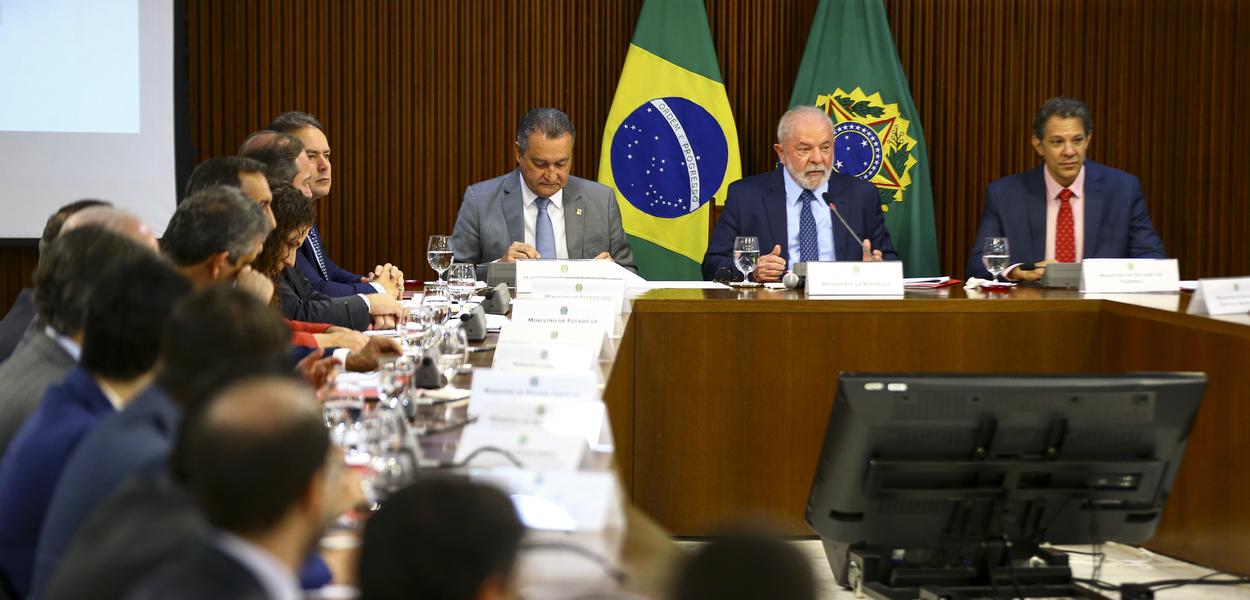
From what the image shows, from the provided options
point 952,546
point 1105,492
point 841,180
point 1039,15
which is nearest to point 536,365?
point 952,546

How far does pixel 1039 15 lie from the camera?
655cm

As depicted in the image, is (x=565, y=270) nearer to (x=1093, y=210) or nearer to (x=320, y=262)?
(x=320, y=262)

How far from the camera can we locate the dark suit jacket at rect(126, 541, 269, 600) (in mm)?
1238

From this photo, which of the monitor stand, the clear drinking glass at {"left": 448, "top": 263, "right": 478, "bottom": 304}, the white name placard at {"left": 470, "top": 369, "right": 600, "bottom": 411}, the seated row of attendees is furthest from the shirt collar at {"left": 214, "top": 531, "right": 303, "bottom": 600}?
the seated row of attendees

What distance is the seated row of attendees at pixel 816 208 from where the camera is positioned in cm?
519

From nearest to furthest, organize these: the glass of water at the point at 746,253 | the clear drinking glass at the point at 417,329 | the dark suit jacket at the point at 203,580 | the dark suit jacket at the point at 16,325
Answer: the dark suit jacket at the point at 203,580, the dark suit jacket at the point at 16,325, the clear drinking glass at the point at 417,329, the glass of water at the point at 746,253

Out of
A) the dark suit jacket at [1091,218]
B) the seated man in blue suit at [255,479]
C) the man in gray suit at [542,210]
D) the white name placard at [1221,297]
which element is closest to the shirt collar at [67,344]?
the seated man in blue suit at [255,479]

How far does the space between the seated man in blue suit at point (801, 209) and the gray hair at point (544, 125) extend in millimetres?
696

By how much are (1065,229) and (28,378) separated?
13.1ft

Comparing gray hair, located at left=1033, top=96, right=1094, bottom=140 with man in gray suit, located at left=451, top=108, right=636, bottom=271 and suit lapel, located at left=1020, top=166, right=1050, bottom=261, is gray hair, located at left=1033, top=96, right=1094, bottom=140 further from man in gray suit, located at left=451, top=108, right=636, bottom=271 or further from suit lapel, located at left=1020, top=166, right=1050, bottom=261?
man in gray suit, located at left=451, top=108, right=636, bottom=271

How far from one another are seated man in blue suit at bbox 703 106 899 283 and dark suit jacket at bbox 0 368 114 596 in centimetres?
345

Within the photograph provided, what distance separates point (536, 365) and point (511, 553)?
5.52 ft

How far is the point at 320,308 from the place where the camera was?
4.08 meters

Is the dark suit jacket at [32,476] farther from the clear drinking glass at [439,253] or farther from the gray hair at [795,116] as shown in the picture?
the gray hair at [795,116]
